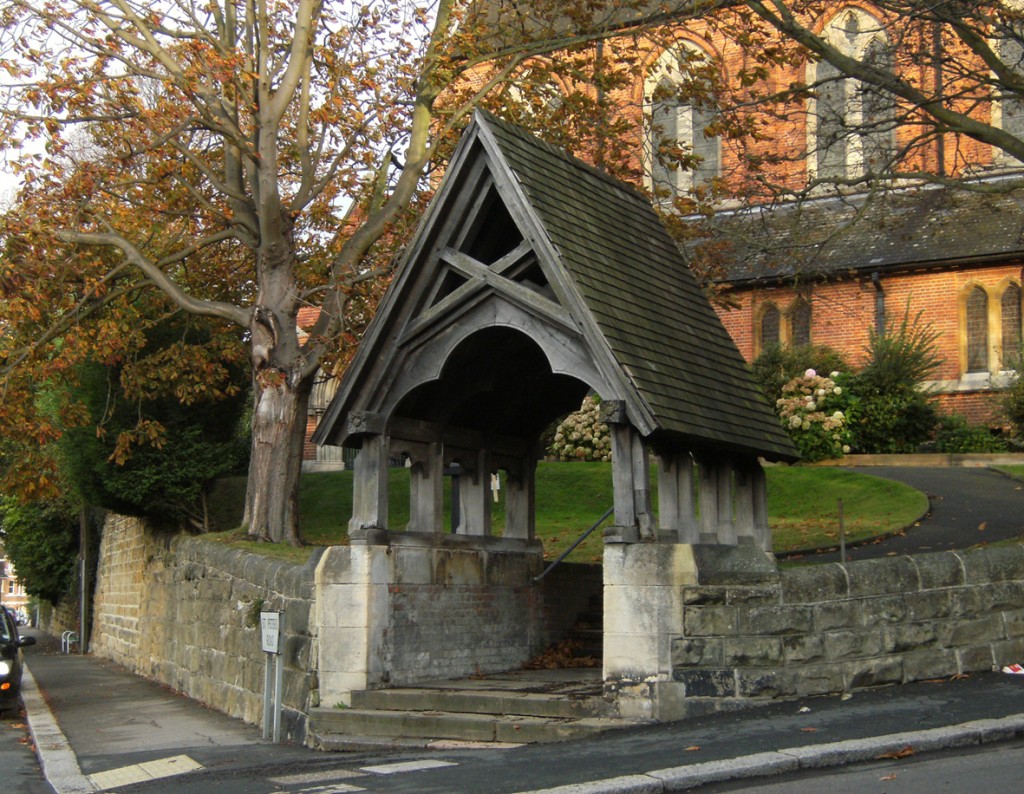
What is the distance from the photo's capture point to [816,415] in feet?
86.0

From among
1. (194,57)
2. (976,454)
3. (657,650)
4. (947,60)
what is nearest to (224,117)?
(194,57)

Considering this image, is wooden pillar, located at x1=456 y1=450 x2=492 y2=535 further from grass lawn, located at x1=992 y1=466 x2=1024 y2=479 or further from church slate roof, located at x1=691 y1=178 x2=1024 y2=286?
church slate roof, located at x1=691 y1=178 x2=1024 y2=286

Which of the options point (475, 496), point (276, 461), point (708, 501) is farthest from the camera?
point (276, 461)

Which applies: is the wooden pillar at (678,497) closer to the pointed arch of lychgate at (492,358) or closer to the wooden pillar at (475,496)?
the pointed arch of lychgate at (492,358)

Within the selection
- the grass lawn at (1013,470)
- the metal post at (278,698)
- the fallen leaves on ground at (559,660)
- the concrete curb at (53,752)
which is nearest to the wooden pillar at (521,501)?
the fallen leaves on ground at (559,660)

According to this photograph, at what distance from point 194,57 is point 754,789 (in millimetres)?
11802

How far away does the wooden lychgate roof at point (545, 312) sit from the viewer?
9906mm

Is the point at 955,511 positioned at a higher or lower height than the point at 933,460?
lower

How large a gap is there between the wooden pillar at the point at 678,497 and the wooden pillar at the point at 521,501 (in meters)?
2.52

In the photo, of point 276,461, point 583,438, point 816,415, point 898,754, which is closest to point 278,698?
point 276,461

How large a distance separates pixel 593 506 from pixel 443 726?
1226cm

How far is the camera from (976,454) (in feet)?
83.9

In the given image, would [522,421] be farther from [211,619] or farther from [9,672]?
[9,672]

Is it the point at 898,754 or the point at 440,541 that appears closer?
the point at 898,754
